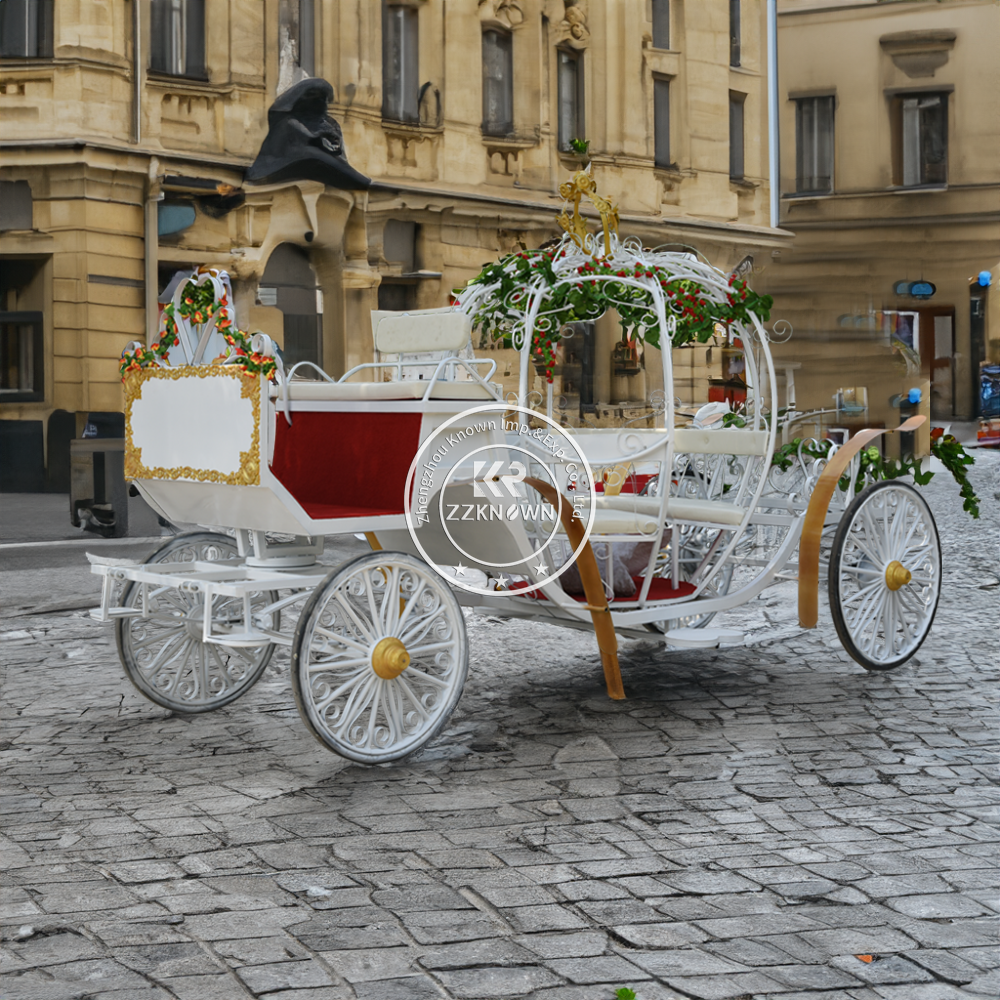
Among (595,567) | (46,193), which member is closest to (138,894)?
(595,567)

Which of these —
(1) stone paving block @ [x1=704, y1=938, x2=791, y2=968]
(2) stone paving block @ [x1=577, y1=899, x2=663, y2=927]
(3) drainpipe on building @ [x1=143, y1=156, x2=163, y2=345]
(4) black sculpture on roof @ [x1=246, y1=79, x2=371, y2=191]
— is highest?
(4) black sculpture on roof @ [x1=246, y1=79, x2=371, y2=191]

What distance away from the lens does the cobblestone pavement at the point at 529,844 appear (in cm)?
312

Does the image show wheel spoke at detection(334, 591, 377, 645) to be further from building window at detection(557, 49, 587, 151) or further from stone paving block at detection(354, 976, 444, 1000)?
building window at detection(557, 49, 587, 151)

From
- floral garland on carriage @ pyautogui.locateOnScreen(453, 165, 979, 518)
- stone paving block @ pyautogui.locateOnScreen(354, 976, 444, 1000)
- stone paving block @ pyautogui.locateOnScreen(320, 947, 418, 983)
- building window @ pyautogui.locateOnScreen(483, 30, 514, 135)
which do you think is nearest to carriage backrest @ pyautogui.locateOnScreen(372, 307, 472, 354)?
floral garland on carriage @ pyautogui.locateOnScreen(453, 165, 979, 518)

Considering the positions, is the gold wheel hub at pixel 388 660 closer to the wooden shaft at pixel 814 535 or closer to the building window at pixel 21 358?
the wooden shaft at pixel 814 535

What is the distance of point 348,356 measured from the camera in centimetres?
1920

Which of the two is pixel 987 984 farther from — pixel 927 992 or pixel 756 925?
pixel 756 925

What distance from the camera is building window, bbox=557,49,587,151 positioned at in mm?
22328

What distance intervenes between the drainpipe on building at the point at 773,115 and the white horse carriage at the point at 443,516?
0.84m

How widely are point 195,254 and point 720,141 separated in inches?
398

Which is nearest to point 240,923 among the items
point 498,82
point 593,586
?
point 593,586

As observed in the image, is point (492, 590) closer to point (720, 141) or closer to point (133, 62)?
point (133, 62)

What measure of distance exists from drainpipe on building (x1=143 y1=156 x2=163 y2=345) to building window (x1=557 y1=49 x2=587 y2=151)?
7.51 meters

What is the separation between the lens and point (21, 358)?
17219 mm
